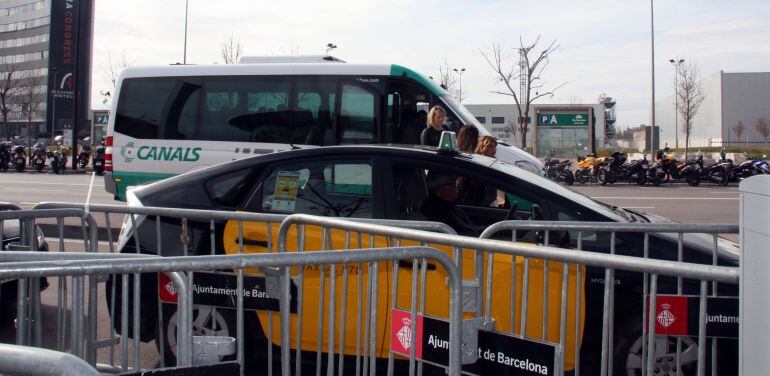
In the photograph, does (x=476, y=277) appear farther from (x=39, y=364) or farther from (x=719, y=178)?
(x=719, y=178)

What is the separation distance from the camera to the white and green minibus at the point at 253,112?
11422mm

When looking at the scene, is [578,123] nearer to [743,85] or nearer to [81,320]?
[81,320]

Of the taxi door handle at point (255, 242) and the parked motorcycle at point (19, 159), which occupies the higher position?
the parked motorcycle at point (19, 159)

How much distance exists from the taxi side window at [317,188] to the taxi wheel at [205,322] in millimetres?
1196

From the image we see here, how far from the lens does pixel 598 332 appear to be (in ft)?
11.9

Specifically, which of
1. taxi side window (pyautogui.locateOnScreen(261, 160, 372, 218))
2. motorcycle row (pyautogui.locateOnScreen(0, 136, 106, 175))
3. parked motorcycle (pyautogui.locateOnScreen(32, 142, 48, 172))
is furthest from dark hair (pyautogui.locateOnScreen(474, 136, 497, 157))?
parked motorcycle (pyautogui.locateOnScreen(32, 142, 48, 172))

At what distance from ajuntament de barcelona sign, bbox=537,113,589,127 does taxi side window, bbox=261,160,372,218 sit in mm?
26905

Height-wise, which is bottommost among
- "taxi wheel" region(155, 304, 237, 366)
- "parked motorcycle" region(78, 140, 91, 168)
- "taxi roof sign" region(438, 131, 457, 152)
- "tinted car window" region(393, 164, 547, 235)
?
"taxi wheel" region(155, 304, 237, 366)

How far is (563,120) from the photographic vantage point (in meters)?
30.9

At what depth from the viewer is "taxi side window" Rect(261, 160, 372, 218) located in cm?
506

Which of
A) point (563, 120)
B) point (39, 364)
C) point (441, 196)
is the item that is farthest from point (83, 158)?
point (39, 364)

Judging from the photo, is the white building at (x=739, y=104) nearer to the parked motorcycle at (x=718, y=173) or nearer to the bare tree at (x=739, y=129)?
the bare tree at (x=739, y=129)

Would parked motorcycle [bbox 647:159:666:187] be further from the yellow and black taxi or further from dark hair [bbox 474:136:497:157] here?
the yellow and black taxi

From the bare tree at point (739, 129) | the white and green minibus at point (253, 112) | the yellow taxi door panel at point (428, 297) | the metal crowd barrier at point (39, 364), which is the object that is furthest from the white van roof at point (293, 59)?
the bare tree at point (739, 129)
